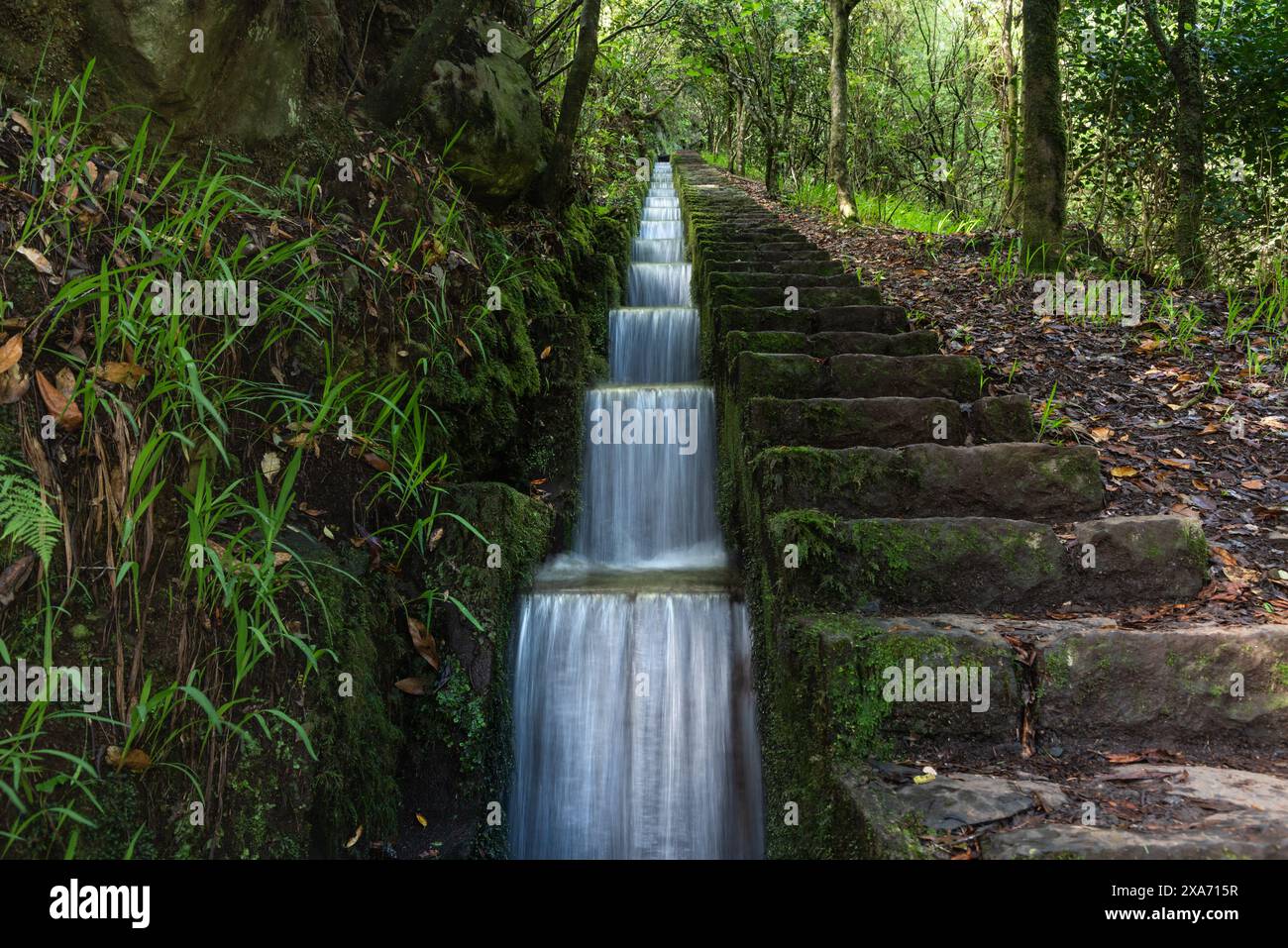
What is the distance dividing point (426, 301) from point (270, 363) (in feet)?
2.54

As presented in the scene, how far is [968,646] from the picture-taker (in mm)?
2422

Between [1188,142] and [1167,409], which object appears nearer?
[1167,409]

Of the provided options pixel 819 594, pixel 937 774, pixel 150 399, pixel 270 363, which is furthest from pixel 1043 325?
pixel 150 399

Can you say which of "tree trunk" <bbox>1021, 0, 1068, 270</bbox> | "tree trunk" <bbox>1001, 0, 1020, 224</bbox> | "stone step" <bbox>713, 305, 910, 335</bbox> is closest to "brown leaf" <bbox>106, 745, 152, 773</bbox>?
"stone step" <bbox>713, 305, 910, 335</bbox>

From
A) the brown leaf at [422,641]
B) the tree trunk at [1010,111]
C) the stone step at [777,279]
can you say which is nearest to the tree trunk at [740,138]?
the tree trunk at [1010,111]

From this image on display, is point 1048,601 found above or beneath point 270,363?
beneath

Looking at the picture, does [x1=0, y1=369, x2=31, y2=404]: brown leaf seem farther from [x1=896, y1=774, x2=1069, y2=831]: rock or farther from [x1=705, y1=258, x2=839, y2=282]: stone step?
[x1=705, y1=258, x2=839, y2=282]: stone step

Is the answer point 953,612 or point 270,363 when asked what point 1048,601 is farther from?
point 270,363

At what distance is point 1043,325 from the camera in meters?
5.23

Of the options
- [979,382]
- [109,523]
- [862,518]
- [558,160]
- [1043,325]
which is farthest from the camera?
[558,160]

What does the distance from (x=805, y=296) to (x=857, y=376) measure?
151 centimetres

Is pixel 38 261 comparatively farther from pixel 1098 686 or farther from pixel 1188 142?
pixel 1188 142

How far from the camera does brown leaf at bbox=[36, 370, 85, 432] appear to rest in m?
2.09

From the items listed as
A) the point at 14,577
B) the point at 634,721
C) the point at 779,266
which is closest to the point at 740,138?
the point at 779,266
